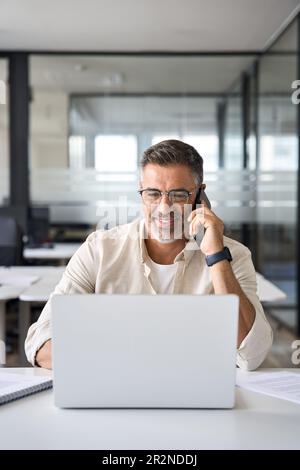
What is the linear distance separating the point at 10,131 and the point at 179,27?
2.22 meters

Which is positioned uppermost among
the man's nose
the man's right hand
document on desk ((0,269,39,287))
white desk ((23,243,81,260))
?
the man's nose

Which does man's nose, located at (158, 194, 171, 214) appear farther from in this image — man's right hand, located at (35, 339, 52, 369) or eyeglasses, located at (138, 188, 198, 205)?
man's right hand, located at (35, 339, 52, 369)

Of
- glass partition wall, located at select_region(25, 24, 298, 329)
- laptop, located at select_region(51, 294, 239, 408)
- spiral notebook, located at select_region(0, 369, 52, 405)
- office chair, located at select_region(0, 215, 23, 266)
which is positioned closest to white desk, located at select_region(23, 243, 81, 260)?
office chair, located at select_region(0, 215, 23, 266)

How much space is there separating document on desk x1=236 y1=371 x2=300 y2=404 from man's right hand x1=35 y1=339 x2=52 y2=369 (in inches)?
19.8

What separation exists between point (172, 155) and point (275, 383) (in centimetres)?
70

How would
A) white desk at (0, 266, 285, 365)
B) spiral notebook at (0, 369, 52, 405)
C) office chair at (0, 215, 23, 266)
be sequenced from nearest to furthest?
spiral notebook at (0, 369, 52, 405)
white desk at (0, 266, 285, 365)
office chair at (0, 215, 23, 266)

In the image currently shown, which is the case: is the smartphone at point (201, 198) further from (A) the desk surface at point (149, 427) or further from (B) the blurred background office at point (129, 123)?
(B) the blurred background office at point (129, 123)

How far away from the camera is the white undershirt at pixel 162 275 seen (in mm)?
1956

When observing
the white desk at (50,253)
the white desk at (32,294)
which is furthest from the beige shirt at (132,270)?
the white desk at (50,253)

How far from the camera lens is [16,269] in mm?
4191

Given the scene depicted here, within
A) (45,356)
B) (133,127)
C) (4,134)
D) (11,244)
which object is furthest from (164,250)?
(4,134)

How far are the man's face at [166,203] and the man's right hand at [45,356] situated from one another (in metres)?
0.45

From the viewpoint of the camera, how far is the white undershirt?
196 centimetres

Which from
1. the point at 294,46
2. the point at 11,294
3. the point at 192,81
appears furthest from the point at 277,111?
the point at 11,294
